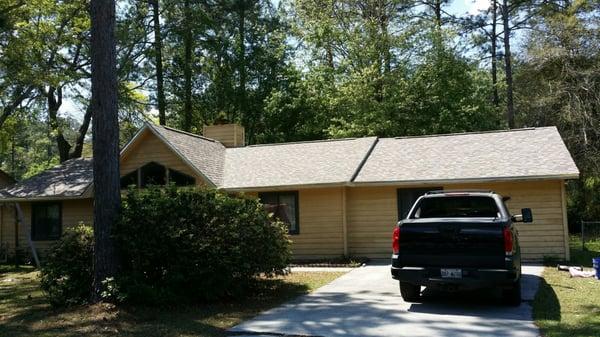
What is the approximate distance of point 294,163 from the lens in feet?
63.5

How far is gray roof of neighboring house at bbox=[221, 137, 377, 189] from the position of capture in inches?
688

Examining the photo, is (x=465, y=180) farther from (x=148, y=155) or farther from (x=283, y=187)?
(x=148, y=155)

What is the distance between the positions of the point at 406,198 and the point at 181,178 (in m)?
7.97

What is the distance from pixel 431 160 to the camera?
17.5m

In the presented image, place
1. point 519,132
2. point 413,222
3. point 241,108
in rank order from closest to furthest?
point 413,222 < point 519,132 < point 241,108

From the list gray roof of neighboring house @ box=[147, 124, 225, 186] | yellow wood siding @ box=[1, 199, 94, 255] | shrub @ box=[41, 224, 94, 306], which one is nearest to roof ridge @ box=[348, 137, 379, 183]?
gray roof of neighboring house @ box=[147, 124, 225, 186]

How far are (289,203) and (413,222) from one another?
9437 mm

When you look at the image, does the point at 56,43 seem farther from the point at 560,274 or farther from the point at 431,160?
the point at 560,274

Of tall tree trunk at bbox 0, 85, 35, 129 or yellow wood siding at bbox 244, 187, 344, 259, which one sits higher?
tall tree trunk at bbox 0, 85, 35, 129

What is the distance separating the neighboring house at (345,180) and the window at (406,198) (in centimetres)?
3

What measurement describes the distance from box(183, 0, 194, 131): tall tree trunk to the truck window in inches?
963

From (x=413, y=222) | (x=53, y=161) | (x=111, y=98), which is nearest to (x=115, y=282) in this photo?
(x=111, y=98)

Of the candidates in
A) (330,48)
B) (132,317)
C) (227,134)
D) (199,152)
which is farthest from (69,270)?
(330,48)

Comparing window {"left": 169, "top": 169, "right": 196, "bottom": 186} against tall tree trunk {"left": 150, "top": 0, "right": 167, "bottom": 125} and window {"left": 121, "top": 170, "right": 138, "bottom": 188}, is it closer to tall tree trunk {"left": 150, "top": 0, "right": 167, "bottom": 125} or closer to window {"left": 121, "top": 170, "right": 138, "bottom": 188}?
window {"left": 121, "top": 170, "right": 138, "bottom": 188}
